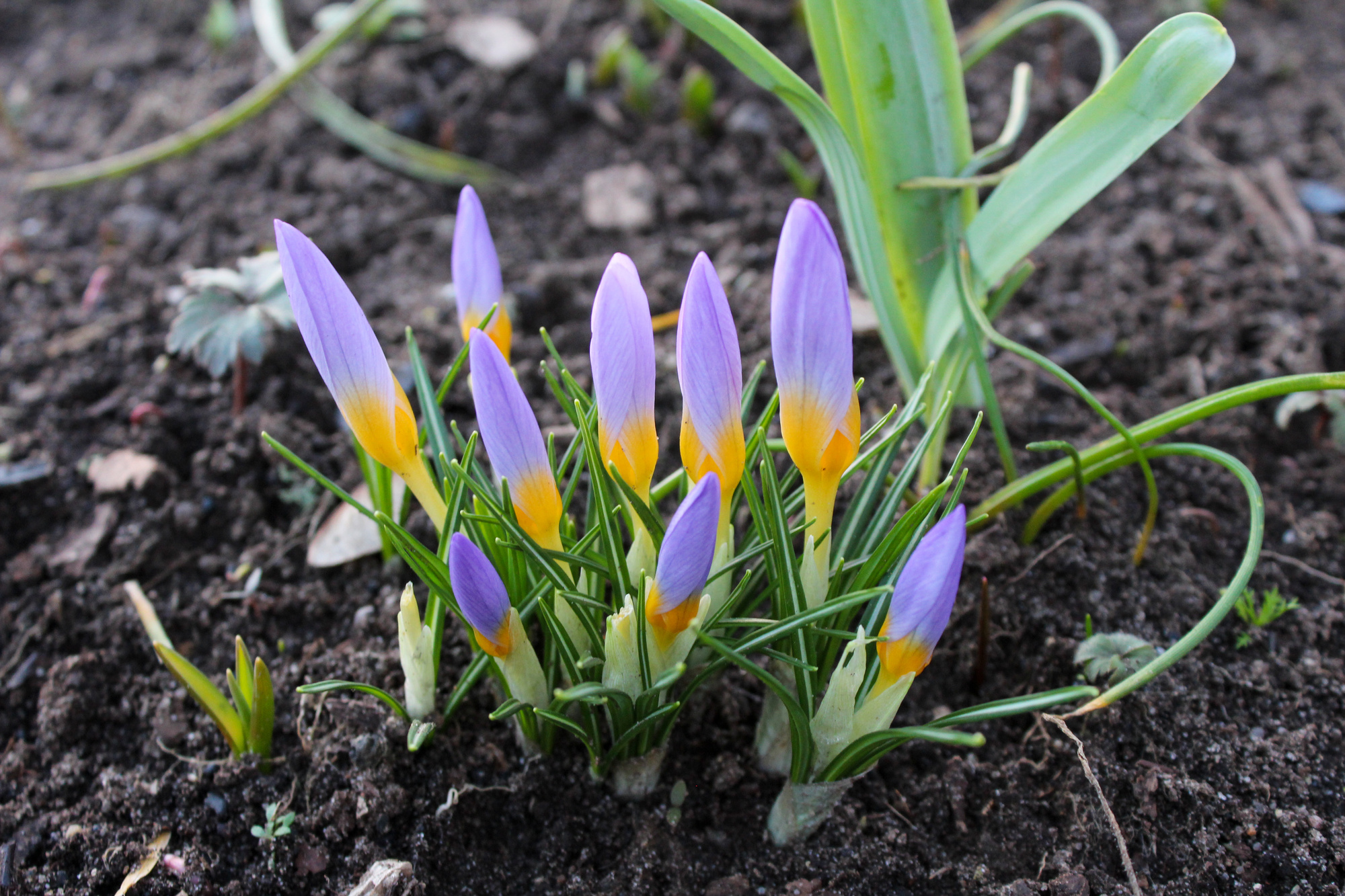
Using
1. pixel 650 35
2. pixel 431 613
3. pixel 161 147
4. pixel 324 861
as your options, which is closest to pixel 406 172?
pixel 161 147

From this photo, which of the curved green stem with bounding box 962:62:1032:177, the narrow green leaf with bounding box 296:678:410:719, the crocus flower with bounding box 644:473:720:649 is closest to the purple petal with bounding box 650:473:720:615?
the crocus flower with bounding box 644:473:720:649

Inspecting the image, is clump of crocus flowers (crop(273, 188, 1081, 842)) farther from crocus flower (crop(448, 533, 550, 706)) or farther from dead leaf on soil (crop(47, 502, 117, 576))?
dead leaf on soil (crop(47, 502, 117, 576))

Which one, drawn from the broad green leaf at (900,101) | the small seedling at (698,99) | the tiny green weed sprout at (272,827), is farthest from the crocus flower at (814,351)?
the small seedling at (698,99)

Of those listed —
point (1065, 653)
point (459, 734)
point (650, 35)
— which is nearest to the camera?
point (459, 734)

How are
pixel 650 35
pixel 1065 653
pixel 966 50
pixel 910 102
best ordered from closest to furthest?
pixel 1065 653
pixel 910 102
pixel 966 50
pixel 650 35

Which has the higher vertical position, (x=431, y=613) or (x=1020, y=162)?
(x=1020, y=162)

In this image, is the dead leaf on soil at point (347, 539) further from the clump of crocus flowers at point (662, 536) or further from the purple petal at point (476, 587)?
the purple petal at point (476, 587)

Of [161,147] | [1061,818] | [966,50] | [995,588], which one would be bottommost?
[1061,818]

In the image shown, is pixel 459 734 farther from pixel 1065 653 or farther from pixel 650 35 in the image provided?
pixel 650 35
